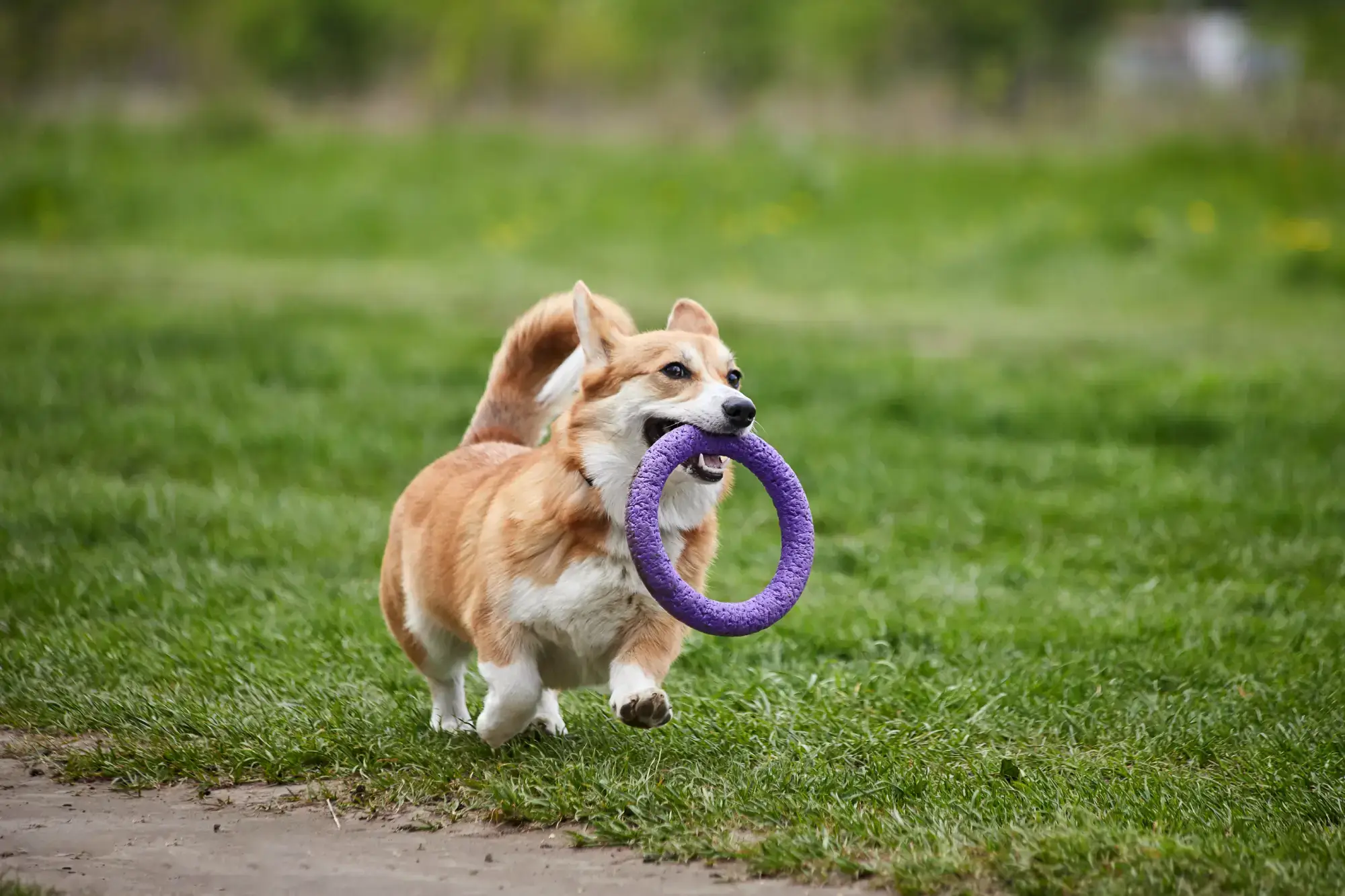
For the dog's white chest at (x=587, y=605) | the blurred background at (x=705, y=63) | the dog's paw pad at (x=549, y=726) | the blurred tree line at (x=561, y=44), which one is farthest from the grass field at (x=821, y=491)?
the blurred tree line at (x=561, y=44)

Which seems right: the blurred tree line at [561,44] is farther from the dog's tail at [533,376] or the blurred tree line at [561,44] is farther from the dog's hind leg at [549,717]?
the dog's hind leg at [549,717]

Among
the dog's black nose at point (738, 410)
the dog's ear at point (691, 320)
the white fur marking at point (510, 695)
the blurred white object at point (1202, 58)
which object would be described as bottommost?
the white fur marking at point (510, 695)

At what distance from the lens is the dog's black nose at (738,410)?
14.0ft

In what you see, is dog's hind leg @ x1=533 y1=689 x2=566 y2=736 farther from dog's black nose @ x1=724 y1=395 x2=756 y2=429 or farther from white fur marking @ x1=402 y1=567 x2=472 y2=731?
dog's black nose @ x1=724 y1=395 x2=756 y2=429

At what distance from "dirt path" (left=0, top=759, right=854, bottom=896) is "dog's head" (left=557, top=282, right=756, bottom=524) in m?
Result: 1.07


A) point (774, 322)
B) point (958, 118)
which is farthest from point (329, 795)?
point (958, 118)

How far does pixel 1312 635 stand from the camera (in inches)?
243

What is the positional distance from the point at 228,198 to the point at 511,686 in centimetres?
1784

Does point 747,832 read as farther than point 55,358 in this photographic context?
No

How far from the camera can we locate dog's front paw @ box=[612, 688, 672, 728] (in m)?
4.09

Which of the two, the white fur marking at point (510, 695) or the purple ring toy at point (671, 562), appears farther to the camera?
the white fur marking at point (510, 695)

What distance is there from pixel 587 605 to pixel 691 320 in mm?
1075

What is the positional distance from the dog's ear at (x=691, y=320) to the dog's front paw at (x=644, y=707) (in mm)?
1278

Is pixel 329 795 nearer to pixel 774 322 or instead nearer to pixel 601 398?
pixel 601 398
